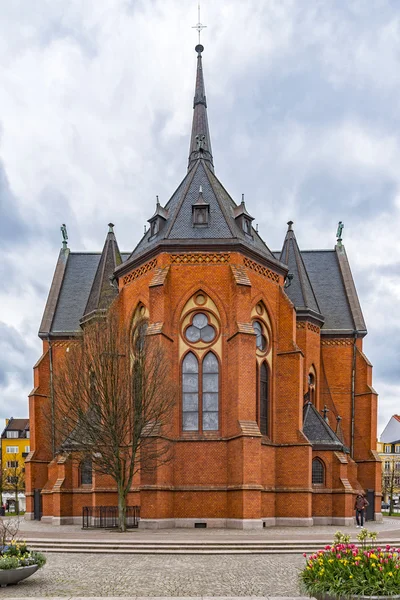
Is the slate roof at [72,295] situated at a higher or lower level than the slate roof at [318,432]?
higher

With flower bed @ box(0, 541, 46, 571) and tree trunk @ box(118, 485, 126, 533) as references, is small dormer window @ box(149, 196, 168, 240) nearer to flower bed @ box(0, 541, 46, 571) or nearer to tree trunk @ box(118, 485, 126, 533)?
tree trunk @ box(118, 485, 126, 533)

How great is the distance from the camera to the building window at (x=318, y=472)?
32406mm

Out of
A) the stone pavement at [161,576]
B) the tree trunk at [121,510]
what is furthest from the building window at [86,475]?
the stone pavement at [161,576]

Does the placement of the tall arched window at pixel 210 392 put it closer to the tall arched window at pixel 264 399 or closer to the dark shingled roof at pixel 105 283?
the tall arched window at pixel 264 399

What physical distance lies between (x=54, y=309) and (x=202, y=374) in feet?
54.5

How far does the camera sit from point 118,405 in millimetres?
26828

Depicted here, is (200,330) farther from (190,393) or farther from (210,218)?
(210,218)

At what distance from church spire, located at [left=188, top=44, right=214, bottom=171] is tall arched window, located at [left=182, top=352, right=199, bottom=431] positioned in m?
14.5

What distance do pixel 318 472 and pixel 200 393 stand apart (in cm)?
870

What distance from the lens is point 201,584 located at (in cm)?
1367

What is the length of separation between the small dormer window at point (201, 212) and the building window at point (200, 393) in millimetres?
6775

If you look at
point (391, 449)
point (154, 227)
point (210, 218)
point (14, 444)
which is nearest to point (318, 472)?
point (210, 218)

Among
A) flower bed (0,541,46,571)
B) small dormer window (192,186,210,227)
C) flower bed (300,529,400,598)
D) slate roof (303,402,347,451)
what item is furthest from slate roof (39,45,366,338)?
flower bed (300,529,400,598)

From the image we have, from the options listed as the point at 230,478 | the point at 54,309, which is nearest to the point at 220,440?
the point at 230,478
